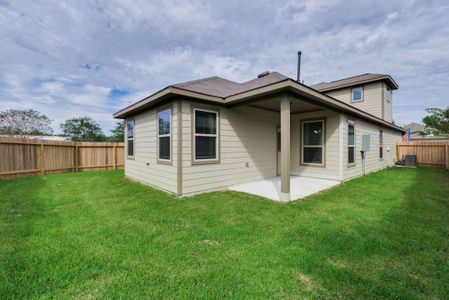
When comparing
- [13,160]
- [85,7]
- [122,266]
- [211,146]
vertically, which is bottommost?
[122,266]

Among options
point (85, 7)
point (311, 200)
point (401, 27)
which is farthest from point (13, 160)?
point (401, 27)

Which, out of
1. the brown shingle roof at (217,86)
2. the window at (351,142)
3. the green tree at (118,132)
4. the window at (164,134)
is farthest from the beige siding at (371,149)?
the green tree at (118,132)

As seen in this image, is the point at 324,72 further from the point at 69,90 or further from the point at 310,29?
the point at 69,90

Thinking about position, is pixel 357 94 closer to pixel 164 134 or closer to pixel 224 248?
pixel 164 134

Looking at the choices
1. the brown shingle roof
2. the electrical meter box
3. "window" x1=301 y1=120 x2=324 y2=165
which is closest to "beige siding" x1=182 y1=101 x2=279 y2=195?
the brown shingle roof

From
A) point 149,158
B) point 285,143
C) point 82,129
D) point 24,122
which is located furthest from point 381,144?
point 82,129

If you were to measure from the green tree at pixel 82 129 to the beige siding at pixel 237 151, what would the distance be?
21303 mm

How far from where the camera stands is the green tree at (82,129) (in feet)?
68.5

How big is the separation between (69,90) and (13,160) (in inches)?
342

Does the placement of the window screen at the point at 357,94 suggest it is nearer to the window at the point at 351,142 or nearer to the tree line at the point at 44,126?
the window at the point at 351,142

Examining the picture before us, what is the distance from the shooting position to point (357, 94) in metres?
12.6

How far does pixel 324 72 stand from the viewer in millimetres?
14383

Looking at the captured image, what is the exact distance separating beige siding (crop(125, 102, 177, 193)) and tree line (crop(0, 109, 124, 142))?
13.4 metres

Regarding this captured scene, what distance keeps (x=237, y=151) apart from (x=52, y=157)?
8.72 m
